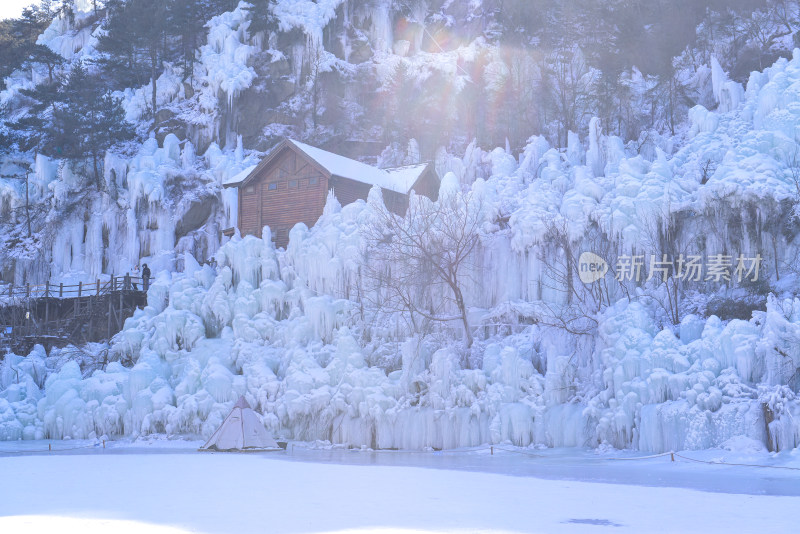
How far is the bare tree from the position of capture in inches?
1032

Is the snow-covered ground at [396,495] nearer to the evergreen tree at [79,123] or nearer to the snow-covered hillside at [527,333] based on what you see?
the snow-covered hillside at [527,333]

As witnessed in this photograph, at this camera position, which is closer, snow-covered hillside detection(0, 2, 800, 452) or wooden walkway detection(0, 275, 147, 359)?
snow-covered hillside detection(0, 2, 800, 452)

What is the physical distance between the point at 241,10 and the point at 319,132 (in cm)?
1223

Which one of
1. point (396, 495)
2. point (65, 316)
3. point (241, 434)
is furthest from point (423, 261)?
point (65, 316)

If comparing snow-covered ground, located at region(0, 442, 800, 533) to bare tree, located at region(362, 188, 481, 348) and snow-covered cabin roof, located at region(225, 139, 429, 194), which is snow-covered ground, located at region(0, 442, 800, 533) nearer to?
bare tree, located at region(362, 188, 481, 348)

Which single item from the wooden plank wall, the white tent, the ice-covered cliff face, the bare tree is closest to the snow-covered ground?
the ice-covered cliff face

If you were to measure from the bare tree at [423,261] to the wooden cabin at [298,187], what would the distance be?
6.93 m

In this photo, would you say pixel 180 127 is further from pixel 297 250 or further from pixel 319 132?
pixel 297 250

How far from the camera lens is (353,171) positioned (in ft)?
119

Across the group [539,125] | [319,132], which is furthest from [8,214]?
[539,125]

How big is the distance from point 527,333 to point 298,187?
15.0 metres

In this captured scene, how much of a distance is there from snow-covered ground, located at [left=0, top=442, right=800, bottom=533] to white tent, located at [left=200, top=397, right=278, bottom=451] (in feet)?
10.8

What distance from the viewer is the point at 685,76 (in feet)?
143

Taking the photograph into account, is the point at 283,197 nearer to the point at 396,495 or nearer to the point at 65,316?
the point at 65,316
